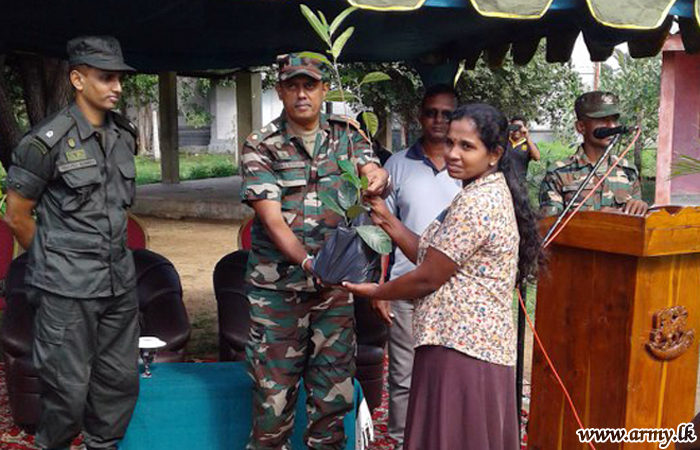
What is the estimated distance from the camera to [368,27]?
16.0ft

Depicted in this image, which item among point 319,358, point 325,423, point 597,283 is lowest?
point 325,423

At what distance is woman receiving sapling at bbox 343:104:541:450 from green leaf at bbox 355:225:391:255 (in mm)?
124

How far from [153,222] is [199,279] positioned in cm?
480

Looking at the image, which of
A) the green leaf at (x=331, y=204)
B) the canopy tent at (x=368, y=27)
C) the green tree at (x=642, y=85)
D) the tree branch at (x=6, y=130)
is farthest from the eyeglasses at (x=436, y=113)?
the green tree at (x=642, y=85)

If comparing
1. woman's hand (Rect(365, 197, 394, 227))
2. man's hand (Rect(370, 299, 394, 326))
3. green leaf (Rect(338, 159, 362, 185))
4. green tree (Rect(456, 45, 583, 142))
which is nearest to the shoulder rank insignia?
green leaf (Rect(338, 159, 362, 185))

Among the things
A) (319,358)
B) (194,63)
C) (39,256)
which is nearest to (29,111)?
(194,63)

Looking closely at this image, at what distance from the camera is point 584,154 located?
13.6ft

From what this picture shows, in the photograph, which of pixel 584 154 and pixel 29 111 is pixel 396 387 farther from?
pixel 29 111

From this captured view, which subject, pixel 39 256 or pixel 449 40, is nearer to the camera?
pixel 39 256

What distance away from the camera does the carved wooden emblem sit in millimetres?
3053

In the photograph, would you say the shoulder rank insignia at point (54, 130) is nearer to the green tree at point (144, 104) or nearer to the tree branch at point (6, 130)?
the tree branch at point (6, 130)

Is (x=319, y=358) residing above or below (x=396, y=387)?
above

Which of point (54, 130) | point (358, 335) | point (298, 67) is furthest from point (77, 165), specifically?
point (358, 335)

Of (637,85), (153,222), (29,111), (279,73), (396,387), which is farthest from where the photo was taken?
(637,85)
